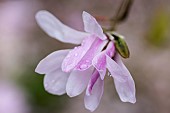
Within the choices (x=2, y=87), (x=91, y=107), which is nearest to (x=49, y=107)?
(x=2, y=87)

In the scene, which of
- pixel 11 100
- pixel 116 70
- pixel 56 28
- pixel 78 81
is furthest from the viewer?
pixel 11 100

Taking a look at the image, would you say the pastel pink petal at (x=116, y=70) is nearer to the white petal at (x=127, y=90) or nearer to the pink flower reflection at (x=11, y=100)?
the white petal at (x=127, y=90)

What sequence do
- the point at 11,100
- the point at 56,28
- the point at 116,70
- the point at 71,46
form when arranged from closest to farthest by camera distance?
the point at 116,70, the point at 56,28, the point at 11,100, the point at 71,46

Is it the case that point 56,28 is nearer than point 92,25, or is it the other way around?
point 92,25

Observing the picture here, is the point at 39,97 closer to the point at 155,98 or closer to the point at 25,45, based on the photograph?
the point at 25,45

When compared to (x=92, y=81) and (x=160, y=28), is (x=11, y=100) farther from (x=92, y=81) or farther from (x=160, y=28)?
(x=92, y=81)

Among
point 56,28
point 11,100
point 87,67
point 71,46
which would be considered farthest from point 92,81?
point 71,46
